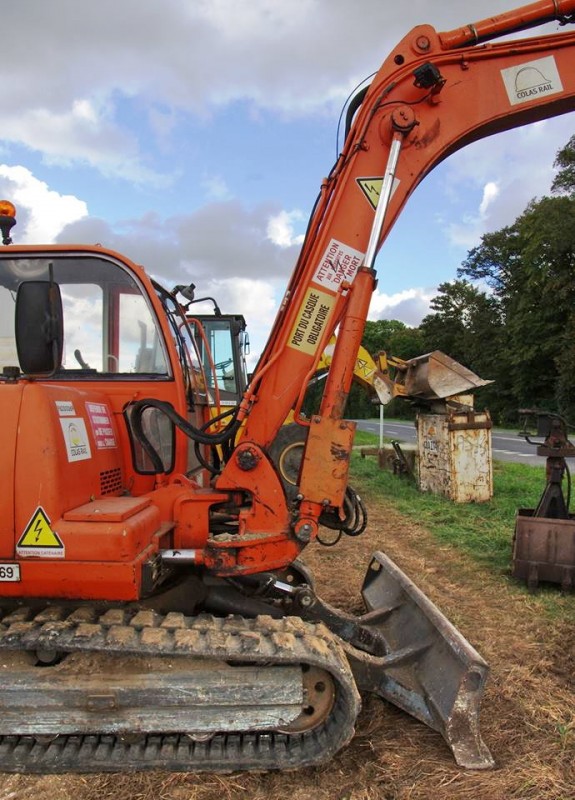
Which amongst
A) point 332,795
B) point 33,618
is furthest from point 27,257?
point 332,795

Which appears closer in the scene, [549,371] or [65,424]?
[65,424]

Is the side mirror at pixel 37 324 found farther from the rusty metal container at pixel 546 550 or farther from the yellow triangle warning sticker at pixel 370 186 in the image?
the rusty metal container at pixel 546 550

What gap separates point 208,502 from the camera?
3412 mm

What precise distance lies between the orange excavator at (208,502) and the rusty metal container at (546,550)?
2043 mm

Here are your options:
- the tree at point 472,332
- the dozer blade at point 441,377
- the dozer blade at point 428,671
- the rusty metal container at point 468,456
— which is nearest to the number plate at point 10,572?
the dozer blade at point 428,671

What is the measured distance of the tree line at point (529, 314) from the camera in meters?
35.5

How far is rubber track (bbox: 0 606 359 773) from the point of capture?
2811mm

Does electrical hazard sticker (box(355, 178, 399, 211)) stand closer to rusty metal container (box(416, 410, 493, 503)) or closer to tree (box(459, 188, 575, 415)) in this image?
rusty metal container (box(416, 410, 493, 503))

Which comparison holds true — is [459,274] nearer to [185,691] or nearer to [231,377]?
[231,377]

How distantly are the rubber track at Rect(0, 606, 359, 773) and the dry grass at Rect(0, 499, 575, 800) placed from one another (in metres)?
0.08

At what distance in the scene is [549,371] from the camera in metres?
39.9

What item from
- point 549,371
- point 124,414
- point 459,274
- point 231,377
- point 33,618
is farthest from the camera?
point 459,274

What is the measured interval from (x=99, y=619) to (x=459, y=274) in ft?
194

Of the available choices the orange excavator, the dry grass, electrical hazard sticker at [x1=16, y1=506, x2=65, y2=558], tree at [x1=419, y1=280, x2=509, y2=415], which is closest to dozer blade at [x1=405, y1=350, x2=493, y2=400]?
the dry grass
